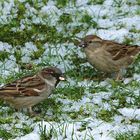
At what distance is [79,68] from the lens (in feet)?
28.7

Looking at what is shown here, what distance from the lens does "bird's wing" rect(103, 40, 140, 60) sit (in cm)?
855

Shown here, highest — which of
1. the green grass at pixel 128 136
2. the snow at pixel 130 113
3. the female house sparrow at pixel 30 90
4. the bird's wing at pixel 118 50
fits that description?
the bird's wing at pixel 118 50

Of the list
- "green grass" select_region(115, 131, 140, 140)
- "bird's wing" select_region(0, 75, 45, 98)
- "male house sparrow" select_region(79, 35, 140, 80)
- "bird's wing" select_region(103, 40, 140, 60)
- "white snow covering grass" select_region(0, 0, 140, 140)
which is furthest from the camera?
"bird's wing" select_region(103, 40, 140, 60)

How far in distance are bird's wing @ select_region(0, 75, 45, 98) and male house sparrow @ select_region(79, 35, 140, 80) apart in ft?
4.62

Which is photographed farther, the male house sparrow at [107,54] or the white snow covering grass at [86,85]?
the male house sparrow at [107,54]

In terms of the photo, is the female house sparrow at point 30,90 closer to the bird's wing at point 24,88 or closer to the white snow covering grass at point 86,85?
the bird's wing at point 24,88

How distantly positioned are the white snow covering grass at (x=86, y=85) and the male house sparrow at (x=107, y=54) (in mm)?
252

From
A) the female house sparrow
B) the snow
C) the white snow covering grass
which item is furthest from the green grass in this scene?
the female house sparrow

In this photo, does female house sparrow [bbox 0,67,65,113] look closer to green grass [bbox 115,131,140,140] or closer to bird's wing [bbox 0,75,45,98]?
bird's wing [bbox 0,75,45,98]

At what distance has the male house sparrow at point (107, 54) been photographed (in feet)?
27.7

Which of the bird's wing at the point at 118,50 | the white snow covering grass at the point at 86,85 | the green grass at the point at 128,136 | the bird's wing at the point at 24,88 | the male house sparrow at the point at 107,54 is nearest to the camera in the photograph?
the green grass at the point at 128,136

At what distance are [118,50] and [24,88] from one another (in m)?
2.02

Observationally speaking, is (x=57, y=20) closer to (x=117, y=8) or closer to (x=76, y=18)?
(x=76, y=18)

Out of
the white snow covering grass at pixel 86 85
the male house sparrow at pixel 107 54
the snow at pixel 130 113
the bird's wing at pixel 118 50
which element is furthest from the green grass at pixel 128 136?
the bird's wing at pixel 118 50
